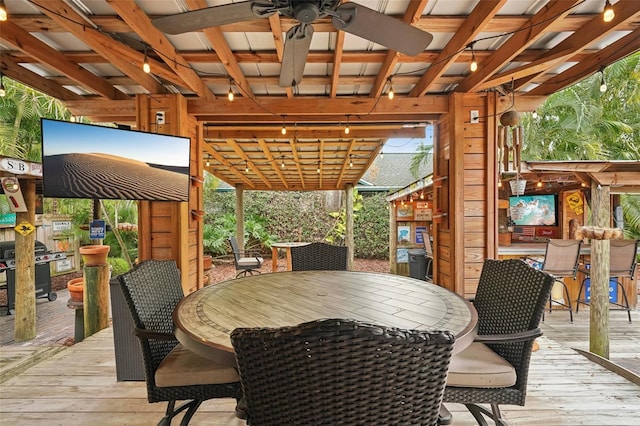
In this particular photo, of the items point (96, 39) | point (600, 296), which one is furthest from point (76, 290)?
point (600, 296)

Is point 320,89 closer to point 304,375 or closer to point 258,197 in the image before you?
point 304,375

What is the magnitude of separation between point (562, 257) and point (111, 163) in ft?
18.5

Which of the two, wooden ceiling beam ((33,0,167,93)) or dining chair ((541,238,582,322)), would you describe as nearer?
wooden ceiling beam ((33,0,167,93))

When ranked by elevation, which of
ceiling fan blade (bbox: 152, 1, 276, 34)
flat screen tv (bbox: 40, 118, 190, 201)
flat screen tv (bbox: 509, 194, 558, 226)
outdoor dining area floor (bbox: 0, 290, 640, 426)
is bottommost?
outdoor dining area floor (bbox: 0, 290, 640, 426)

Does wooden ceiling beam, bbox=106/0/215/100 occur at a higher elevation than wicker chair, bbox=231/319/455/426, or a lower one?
higher

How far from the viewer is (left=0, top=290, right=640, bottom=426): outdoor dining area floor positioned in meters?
1.93

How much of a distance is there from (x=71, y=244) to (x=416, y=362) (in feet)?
31.4

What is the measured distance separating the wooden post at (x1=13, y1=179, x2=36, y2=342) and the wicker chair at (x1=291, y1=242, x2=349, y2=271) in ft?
13.9

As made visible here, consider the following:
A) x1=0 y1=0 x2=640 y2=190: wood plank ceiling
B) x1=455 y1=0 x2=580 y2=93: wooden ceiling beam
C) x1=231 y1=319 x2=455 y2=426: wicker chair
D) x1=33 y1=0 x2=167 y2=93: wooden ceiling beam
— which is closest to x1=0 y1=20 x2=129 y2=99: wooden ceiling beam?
x1=0 y1=0 x2=640 y2=190: wood plank ceiling

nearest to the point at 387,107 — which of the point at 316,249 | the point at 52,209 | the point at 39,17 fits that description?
the point at 316,249

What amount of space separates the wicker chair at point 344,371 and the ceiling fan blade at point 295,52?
1.50 metres

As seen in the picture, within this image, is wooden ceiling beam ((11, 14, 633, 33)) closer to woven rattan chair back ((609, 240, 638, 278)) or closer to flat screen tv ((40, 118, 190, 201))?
flat screen tv ((40, 118, 190, 201))

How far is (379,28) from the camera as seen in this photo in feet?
5.15

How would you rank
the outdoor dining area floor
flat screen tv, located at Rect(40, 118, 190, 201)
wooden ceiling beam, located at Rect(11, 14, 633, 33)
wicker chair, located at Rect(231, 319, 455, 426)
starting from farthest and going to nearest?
flat screen tv, located at Rect(40, 118, 190, 201) → wooden ceiling beam, located at Rect(11, 14, 633, 33) → the outdoor dining area floor → wicker chair, located at Rect(231, 319, 455, 426)
